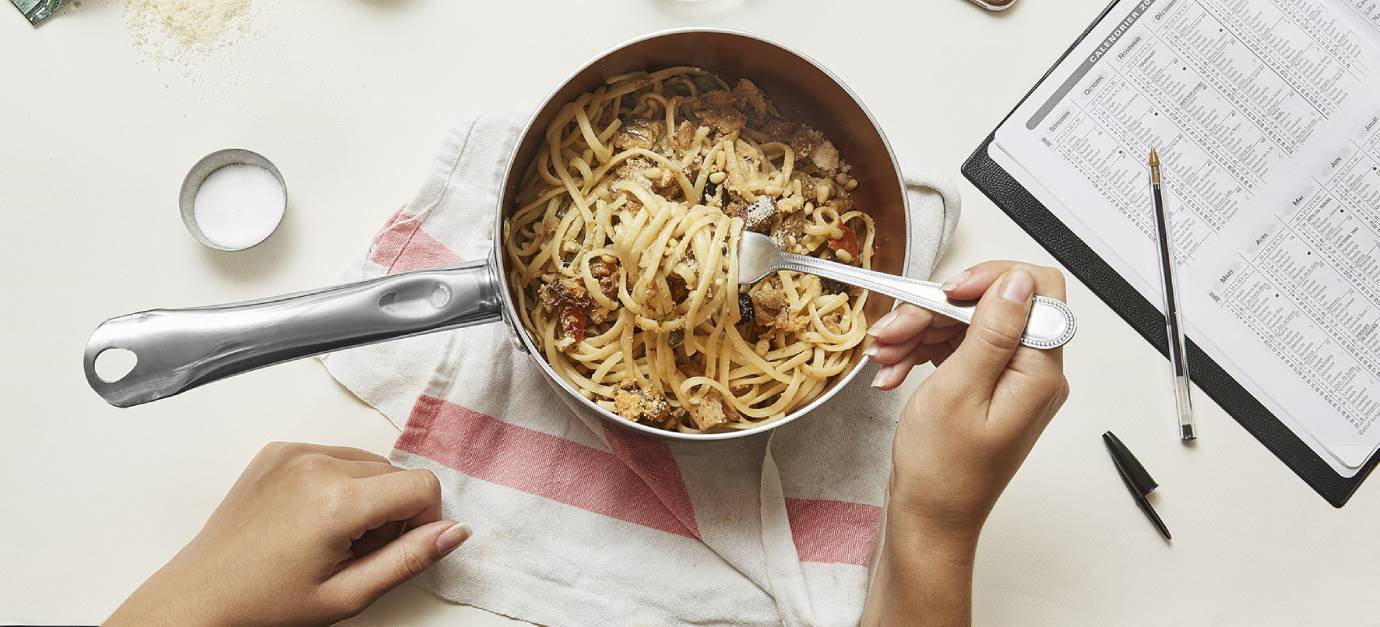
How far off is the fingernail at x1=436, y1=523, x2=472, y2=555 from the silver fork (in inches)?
25.4

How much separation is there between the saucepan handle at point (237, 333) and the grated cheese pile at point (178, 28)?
74 cm

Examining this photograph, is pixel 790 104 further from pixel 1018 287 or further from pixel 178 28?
pixel 178 28

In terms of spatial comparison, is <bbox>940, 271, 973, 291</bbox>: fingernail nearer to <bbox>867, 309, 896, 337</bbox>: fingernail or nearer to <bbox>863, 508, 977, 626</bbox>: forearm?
<bbox>867, 309, 896, 337</bbox>: fingernail

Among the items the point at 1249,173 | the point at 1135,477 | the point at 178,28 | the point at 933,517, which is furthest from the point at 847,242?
the point at 178,28

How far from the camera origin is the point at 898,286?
49.4 inches

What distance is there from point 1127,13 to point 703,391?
1.18 meters

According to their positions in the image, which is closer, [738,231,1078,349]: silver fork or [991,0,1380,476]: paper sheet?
[738,231,1078,349]: silver fork

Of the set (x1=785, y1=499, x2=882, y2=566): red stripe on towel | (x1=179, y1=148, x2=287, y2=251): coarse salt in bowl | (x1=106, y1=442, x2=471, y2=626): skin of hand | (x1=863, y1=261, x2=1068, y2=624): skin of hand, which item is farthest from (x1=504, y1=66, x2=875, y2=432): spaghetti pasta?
(x1=179, y1=148, x2=287, y2=251): coarse salt in bowl

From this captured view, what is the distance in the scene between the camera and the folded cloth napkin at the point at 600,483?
1.59m

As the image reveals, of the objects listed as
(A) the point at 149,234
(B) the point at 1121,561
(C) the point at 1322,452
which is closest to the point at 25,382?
(A) the point at 149,234

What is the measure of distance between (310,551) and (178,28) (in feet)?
3.48

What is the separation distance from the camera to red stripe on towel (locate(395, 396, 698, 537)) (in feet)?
5.22

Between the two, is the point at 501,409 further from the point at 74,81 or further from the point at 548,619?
the point at 74,81

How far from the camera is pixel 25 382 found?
5.45ft
